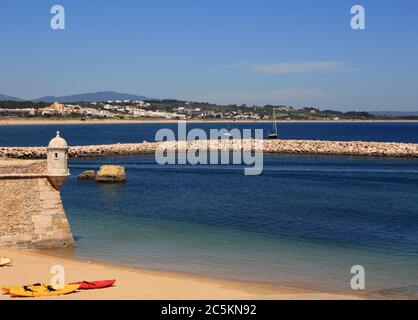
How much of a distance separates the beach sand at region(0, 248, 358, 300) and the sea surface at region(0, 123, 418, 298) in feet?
3.72

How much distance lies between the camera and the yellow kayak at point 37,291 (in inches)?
656

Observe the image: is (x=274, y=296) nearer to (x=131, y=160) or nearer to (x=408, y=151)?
(x=131, y=160)

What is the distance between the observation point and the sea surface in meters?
21.8

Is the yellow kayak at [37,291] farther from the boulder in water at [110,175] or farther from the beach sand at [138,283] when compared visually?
the boulder in water at [110,175]

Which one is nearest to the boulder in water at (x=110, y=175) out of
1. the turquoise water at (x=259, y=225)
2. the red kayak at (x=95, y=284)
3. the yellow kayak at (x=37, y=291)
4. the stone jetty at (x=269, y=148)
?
the turquoise water at (x=259, y=225)

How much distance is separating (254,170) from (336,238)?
3339cm

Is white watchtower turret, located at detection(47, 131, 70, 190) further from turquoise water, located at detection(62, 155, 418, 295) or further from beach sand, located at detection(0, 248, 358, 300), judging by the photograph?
turquoise water, located at detection(62, 155, 418, 295)

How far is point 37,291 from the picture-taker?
1681cm

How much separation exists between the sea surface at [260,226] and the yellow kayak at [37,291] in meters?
4.94

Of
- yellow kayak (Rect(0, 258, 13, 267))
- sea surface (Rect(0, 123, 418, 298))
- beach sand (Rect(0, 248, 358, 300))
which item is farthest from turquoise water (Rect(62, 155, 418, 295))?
yellow kayak (Rect(0, 258, 13, 267))

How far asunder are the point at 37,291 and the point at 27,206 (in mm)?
5631
